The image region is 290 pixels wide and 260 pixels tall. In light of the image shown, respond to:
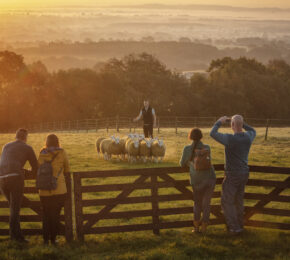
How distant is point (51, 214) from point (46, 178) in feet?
2.48

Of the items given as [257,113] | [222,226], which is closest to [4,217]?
[222,226]

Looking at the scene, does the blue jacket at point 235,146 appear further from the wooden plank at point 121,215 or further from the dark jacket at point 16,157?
the dark jacket at point 16,157

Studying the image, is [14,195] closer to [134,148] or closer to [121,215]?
[121,215]

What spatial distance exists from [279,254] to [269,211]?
1557mm

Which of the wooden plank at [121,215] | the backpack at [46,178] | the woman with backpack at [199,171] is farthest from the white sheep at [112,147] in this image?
the backpack at [46,178]

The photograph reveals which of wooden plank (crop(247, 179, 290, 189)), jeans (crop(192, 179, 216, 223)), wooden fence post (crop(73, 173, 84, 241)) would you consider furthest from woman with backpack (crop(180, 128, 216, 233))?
wooden fence post (crop(73, 173, 84, 241))

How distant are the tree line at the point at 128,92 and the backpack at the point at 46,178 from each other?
2104 inches

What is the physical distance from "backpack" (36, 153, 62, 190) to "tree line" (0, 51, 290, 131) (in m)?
53.4

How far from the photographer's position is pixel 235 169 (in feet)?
32.4

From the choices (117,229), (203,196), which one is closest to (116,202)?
(117,229)

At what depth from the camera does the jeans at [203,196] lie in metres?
9.84

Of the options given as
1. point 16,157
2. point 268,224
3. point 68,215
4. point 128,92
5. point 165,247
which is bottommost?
point 165,247

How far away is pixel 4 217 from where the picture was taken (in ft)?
33.4

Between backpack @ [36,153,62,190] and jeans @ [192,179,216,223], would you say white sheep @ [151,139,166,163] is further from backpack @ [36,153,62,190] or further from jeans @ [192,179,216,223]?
backpack @ [36,153,62,190]
